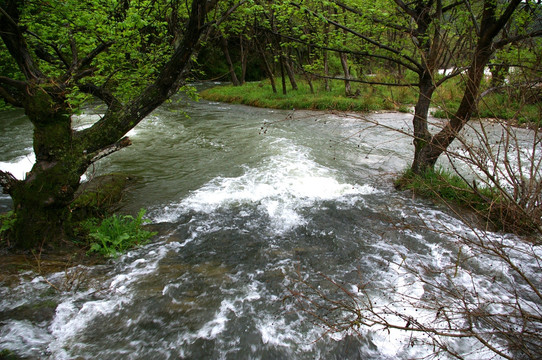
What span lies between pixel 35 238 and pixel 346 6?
678 cm

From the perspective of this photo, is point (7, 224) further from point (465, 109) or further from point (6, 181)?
point (465, 109)

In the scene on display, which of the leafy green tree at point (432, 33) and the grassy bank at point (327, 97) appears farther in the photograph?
the grassy bank at point (327, 97)

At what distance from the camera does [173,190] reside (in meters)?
7.40

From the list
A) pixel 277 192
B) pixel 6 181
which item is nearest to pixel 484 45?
pixel 277 192

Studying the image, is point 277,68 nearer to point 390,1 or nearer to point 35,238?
point 390,1

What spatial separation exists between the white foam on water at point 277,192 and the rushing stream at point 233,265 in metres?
0.04

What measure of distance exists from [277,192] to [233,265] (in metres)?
2.81

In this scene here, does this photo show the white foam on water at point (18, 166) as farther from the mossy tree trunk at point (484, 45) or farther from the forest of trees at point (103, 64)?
the mossy tree trunk at point (484, 45)

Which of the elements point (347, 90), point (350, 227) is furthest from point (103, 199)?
point (347, 90)

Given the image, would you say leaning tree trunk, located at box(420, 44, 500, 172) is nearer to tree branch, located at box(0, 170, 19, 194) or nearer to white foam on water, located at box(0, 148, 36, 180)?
tree branch, located at box(0, 170, 19, 194)

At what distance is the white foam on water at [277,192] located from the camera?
6244 millimetres

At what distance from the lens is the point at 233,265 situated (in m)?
4.62

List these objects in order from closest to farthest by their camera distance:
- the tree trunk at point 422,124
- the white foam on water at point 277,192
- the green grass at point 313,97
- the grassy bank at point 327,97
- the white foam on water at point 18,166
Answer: the white foam on water at point 277,192 < the tree trunk at point 422,124 < the white foam on water at point 18,166 < the grassy bank at point 327,97 < the green grass at point 313,97

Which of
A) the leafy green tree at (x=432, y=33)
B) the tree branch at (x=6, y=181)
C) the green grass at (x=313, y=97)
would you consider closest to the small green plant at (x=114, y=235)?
the tree branch at (x=6, y=181)
